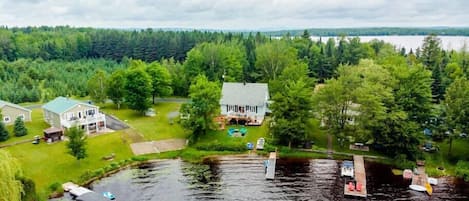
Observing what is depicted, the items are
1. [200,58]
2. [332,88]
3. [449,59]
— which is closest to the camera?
[332,88]

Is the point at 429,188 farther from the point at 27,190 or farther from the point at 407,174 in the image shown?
the point at 27,190

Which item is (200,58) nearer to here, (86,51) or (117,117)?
(117,117)

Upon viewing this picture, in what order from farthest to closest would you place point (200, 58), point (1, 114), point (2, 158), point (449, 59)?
point (449, 59), point (200, 58), point (1, 114), point (2, 158)

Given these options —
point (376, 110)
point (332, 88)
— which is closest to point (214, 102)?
point (332, 88)

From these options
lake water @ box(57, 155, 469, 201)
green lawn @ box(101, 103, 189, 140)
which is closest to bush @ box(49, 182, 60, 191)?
lake water @ box(57, 155, 469, 201)

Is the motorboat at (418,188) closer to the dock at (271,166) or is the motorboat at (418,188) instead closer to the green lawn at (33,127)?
the dock at (271,166)

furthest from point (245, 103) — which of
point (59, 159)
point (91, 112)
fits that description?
point (59, 159)
